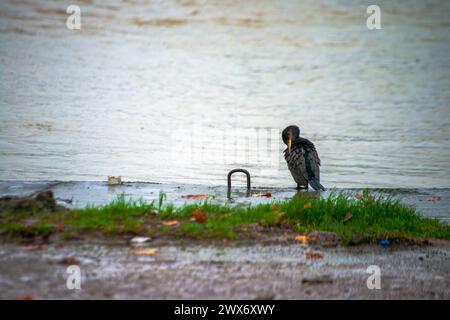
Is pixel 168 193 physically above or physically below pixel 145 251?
above

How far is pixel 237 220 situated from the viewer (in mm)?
6926

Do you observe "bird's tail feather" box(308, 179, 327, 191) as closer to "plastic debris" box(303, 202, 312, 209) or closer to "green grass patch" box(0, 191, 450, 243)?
"green grass patch" box(0, 191, 450, 243)

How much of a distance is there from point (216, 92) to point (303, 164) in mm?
11902

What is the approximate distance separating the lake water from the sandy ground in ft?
20.5

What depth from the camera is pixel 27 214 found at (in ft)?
22.3

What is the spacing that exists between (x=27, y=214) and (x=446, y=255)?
12.4 feet

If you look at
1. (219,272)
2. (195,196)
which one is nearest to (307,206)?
(195,196)

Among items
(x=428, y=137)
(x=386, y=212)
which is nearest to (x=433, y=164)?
(x=428, y=137)

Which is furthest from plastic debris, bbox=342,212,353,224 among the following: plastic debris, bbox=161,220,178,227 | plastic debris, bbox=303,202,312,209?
plastic debris, bbox=161,220,178,227

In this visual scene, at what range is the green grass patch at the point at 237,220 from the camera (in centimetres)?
639

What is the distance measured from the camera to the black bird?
10703mm

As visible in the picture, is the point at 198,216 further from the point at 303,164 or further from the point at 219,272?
the point at 303,164
